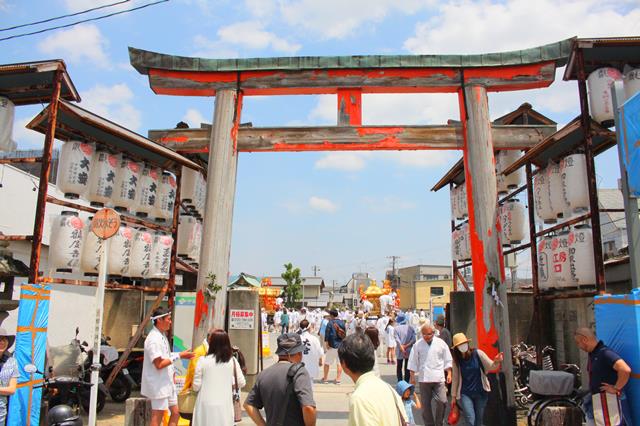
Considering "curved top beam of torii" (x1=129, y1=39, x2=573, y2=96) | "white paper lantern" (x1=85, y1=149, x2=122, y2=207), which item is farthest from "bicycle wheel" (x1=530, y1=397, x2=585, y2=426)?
"white paper lantern" (x1=85, y1=149, x2=122, y2=207)

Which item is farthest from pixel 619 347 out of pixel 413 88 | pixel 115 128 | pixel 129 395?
pixel 129 395

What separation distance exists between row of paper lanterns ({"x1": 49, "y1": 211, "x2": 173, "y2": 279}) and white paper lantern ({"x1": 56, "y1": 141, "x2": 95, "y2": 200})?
42 cm

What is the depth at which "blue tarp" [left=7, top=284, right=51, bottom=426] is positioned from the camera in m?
6.73

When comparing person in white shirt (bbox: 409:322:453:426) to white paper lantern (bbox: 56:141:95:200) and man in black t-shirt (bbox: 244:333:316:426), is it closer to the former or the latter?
man in black t-shirt (bbox: 244:333:316:426)

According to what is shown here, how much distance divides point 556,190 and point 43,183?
8.72 meters

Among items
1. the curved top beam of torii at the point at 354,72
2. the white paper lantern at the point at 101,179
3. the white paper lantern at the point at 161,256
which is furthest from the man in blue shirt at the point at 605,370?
the white paper lantern at the point at 101,179

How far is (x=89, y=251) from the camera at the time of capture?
29.3ft

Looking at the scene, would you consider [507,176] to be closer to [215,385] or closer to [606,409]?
[606,409]

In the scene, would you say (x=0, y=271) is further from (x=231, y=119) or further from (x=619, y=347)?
(x=619, y=347)

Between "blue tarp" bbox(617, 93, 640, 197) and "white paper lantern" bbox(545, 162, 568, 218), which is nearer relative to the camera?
"blue tarp" bbox(617, 93, 640, 197)

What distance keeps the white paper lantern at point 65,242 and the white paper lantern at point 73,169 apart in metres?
0.44

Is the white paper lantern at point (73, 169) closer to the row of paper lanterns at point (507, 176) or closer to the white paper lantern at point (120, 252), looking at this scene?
the white paper lantern at point (120, 252)

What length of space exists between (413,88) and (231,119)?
12.3 ft

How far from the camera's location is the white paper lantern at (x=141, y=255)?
9891 millimetres
